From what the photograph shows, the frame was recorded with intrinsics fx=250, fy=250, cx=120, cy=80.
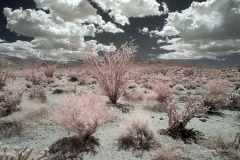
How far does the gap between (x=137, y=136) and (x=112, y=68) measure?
206 inches

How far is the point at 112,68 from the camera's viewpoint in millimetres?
11414

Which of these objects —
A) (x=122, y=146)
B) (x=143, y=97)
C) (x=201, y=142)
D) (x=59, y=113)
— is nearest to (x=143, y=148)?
(x=122, y=146)

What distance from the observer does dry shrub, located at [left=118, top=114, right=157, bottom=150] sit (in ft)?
21.3

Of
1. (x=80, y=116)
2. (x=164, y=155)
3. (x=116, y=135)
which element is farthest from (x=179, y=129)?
(x=80, y=116)

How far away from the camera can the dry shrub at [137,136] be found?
6488 mm

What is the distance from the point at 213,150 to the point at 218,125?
8.81 feet

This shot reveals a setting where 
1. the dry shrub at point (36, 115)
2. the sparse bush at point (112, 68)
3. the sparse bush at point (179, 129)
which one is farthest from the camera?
the sparse bush at point (112, 68)

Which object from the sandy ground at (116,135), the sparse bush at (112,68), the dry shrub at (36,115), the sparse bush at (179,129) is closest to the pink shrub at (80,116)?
the sandy ground at (116,135)

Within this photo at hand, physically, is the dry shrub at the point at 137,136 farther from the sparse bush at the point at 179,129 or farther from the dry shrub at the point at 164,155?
the sparse bush at the point at 179,129

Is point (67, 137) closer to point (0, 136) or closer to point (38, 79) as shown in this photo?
point (0, 136)

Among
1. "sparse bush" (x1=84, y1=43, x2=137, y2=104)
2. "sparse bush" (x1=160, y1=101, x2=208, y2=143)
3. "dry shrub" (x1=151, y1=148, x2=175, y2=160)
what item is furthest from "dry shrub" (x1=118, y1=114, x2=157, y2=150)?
"sparse bush" (x1=84, y1=43, x2=137, y2=104)

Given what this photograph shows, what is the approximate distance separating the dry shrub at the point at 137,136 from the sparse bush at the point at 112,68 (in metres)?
4.35

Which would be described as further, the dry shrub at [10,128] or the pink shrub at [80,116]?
the dry shrub at [10,128]

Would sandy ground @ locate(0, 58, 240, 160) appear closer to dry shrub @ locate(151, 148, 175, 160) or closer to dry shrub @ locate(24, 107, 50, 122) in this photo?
dry shrub @ locate(24, 107, 50, 122)
